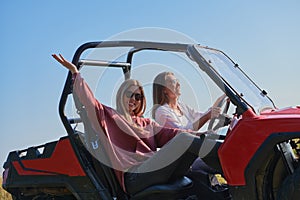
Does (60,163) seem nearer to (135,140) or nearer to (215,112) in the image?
(135,140)

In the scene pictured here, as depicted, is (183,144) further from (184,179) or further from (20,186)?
(20,186)

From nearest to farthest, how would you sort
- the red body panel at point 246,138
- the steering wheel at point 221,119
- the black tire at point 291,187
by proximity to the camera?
the black tire at point 291,187
the red body panel at point 246,138
the steering wheel at point 221,119

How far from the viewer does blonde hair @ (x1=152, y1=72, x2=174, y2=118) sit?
5.24 metres

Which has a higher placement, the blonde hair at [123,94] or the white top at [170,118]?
the blonde hair at [123,94]

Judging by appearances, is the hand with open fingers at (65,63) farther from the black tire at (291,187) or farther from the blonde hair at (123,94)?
the black tire at (291,187)

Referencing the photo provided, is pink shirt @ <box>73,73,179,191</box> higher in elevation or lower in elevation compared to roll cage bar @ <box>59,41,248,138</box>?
lower

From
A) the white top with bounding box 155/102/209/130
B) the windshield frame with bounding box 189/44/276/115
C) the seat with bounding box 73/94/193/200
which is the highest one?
the windshield frame with bounding box 189/44/276/115

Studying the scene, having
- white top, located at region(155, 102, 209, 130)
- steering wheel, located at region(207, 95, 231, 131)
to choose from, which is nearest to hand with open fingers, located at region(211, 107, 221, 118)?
steering wheel, located at region(207, 95, 231, 131)

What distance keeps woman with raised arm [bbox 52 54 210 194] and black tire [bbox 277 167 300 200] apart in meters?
0.80

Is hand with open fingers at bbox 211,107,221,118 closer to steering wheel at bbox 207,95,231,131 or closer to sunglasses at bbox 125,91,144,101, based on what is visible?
steering wheel at bbox 207,95,231,131

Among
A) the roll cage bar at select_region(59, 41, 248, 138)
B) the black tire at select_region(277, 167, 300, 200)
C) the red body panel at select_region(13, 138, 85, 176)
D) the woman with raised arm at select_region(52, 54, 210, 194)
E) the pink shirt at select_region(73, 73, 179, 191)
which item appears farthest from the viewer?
the red body panel at select_region(13, 138, 85, 176)

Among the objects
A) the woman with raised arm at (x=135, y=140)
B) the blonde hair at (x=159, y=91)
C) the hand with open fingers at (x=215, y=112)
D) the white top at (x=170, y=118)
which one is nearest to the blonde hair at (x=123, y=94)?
the woman with raised arm at (x=135, y=140)

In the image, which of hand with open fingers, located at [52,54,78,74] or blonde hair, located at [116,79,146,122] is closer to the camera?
hand with open fingers, located at [52,54,78,74]

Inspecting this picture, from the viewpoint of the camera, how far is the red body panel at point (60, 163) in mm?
5104
